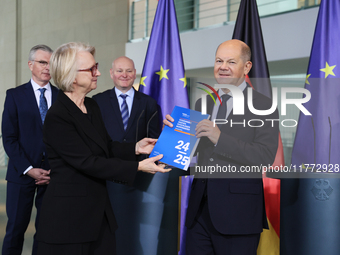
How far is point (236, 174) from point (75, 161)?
2.58 feet

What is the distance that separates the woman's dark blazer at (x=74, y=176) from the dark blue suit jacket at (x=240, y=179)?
0.44 meters

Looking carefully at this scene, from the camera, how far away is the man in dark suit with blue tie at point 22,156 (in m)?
2.53

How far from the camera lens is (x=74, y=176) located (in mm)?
1625

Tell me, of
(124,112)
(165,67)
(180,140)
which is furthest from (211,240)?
(165,67)

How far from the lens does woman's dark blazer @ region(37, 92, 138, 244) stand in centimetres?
158

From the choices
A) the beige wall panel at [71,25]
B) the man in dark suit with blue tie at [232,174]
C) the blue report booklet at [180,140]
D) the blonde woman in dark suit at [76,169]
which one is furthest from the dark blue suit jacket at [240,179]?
the beige wall panel at [71,25]

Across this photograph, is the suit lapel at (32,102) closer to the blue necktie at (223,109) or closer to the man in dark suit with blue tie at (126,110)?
the man in dark suit with blue tie at (126,110)

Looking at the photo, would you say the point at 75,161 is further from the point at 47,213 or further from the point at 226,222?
the point at 226,222

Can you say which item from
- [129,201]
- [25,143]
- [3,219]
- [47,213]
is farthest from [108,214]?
[3,219]

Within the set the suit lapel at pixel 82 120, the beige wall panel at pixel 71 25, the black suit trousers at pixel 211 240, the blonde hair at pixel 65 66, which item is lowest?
the black suit trousers at pixel 211 240

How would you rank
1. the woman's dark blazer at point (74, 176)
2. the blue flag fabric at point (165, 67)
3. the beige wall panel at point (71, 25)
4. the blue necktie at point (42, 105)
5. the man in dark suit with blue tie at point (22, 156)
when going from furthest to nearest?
the beige wall panel at point (71, 25)
the blue flag fabric at point (165, 67)
the blue necktie at point (42, 105)
the man in dark suit with blue tie at point (22, 156)
the woman's dark blazer at point (74, 176)

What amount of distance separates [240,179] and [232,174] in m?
0.05

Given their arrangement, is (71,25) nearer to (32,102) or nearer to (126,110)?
(126,110)

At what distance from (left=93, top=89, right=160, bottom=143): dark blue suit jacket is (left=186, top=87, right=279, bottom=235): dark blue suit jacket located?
1445 mm
